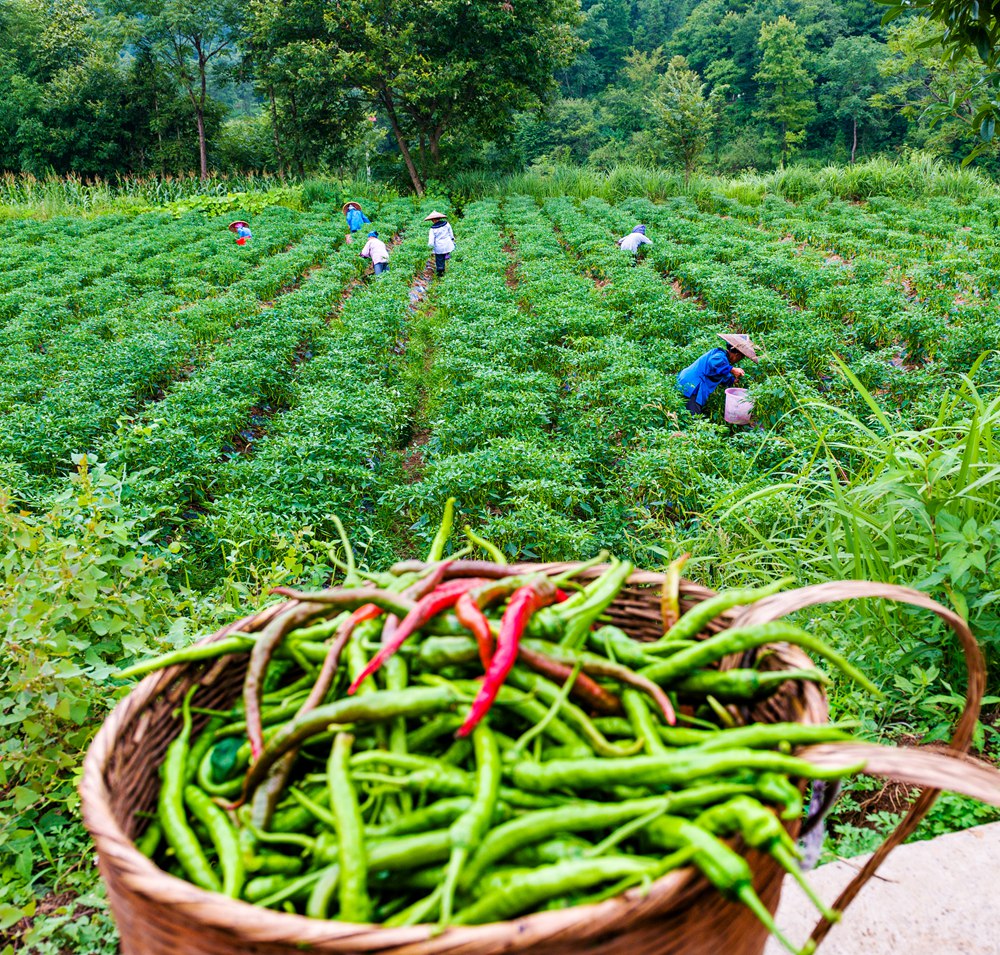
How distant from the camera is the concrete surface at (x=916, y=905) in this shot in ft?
7.31

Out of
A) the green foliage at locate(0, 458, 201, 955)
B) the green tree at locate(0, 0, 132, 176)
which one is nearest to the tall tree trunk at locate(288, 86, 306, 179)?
the green tree at locate(0, 0, 132, 176)

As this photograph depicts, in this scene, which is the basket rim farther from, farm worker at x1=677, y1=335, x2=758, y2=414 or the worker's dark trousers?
the worker's dark trousers

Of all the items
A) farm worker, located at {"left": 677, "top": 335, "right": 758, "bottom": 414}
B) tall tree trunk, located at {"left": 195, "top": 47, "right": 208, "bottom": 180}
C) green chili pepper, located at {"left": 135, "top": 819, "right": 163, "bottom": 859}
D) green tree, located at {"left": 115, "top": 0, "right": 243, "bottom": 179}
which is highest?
green tree, located at {"left": 115, "top": 0, "right": 243, "bottom": 179}

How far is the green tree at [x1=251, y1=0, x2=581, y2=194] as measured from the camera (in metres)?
30.8

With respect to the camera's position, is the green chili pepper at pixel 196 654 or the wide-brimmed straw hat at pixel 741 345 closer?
the green chili pepper at pixel 196 654

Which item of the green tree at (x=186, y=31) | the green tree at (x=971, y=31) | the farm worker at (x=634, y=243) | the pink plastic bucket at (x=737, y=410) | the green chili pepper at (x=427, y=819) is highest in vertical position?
the green tree at (x=186, y=31)

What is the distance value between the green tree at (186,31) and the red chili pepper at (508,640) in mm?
42992

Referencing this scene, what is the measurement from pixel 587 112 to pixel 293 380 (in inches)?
2622

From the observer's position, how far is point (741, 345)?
27.7 ft

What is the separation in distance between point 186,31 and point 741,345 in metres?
→ 41.7

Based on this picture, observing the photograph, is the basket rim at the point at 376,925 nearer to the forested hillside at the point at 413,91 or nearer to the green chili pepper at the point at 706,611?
the green chili pepper at the point at 706,611

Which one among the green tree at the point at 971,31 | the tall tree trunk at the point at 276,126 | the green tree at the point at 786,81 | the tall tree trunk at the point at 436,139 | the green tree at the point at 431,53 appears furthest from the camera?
the green tree at the point at 786,81

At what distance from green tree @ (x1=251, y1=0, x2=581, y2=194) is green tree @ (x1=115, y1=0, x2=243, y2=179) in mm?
6181

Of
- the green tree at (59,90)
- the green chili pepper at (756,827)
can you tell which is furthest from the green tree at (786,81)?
the green chili pepper at (756,827)
